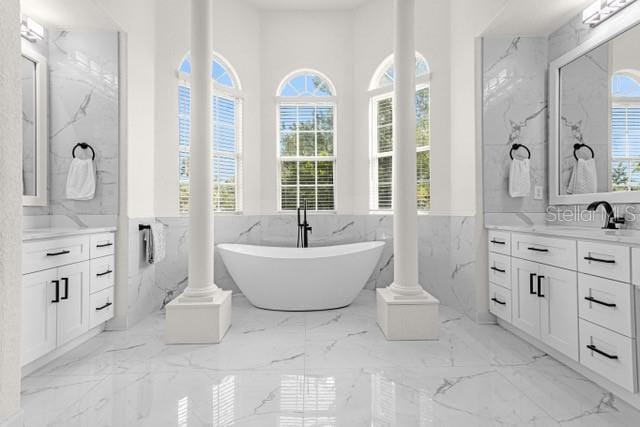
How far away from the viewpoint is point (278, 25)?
14.7ft

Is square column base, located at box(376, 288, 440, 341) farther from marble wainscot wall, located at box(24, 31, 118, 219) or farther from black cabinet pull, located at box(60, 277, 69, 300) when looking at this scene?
marble wainscot wall, located at box(24, 31, 118, 219)

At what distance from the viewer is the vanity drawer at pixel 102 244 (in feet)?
8.64

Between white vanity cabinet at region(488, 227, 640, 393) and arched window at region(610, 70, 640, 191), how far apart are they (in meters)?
0.66

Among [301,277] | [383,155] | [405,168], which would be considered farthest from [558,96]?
[301,277]

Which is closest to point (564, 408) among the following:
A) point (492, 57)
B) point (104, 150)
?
point (492, 57)

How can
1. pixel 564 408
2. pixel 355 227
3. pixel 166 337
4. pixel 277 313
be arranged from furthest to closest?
pixel 355 227 < pixel 277 313 < pixel 166 337 < pixel 564 408

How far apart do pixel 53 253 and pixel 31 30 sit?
1.73m

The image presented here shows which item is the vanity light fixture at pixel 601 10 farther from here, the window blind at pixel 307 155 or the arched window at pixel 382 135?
the window blind at pixel 307 155

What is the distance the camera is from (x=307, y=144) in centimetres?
460

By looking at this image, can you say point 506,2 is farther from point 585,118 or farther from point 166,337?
point 166,337

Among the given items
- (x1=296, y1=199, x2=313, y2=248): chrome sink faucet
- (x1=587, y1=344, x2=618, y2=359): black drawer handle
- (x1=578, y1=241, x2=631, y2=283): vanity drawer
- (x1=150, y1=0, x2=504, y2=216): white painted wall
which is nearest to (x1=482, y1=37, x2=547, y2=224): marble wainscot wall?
(x1=150, y1=0, x2=504, y2=216): white painted wall

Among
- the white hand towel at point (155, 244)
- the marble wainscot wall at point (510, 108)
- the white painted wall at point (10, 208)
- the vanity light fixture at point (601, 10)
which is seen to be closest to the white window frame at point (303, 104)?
the white hand towel at point (155, 244)

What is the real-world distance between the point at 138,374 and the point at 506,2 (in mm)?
3610

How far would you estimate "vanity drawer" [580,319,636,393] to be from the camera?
1657 millimetres
